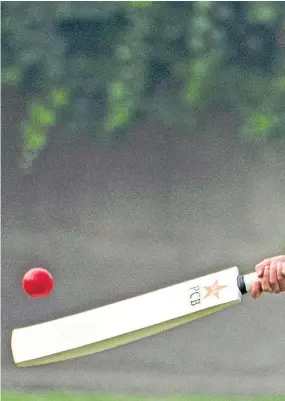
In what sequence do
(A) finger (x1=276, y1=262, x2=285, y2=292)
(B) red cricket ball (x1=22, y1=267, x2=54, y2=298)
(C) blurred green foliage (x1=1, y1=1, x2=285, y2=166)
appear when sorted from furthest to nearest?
(C) blurred green foliage (x1=1, y1=1, x2=285, y2=166)
(B) red cricket ball (x1=22, y1=267, x2=54, y2=298)
(A) finger (x1=276, y1=262, x2=285, y2=292)

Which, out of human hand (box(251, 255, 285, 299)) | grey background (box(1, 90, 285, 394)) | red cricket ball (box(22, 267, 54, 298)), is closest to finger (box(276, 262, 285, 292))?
human hand (box(251, 255, 285, 299))

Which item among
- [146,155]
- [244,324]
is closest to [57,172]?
[146,155]

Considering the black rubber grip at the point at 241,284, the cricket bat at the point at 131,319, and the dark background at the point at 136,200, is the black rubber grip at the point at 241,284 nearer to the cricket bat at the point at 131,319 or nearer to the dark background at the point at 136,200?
the cricket bat at the point at 131,319

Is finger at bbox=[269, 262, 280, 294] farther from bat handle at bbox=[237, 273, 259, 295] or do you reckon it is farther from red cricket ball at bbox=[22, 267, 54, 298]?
red cricket ball at bbox=[22, 267, 54, 298]

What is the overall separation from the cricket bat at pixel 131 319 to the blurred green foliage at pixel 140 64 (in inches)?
72.4

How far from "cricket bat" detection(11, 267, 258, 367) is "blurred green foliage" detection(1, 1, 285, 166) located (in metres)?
1.84

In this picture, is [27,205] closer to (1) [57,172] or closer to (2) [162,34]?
(1) [57,172]

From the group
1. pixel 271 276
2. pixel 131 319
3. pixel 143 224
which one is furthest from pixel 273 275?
pixel 143 224

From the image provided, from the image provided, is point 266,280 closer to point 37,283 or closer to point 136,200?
point 37,283

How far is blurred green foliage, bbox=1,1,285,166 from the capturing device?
385cm

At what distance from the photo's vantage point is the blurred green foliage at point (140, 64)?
3.85 metres

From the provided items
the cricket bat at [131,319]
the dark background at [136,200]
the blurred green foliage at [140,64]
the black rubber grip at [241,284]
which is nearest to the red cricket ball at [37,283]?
A: the cricket bat at [131,319]

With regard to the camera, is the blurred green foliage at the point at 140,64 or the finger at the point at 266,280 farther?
the blurred green foliage at the point at 140,64

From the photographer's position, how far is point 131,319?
2150 millimetres
